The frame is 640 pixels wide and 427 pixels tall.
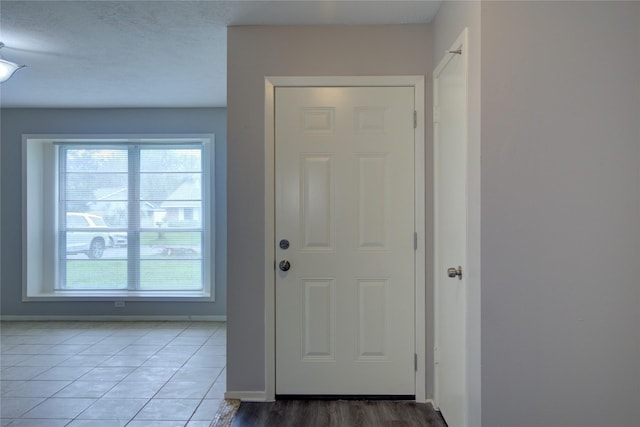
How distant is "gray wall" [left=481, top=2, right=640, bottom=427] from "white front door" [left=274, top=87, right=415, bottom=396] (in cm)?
89

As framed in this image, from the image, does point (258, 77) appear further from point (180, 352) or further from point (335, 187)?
point (180, 352)

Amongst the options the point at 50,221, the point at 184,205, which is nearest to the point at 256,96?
the point at 184,205

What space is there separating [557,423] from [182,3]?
2.78 metres

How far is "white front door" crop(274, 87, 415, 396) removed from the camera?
2648 mm

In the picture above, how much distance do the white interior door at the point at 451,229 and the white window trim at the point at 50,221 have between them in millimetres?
2926

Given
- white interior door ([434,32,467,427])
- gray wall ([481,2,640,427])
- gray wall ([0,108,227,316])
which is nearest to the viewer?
gray wall ([481,2,640,427])

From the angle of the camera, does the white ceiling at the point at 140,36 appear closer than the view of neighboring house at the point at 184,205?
Yes

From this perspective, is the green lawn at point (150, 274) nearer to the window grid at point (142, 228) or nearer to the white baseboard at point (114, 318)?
the window grid at point (142, 228)

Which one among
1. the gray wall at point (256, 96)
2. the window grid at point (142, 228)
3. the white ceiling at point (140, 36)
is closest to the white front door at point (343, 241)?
the gray wall at point (256, 96)

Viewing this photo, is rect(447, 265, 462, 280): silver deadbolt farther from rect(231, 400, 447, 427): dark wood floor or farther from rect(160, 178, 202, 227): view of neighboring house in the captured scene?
rect(160, 178, 202, 227): view of neighboring house

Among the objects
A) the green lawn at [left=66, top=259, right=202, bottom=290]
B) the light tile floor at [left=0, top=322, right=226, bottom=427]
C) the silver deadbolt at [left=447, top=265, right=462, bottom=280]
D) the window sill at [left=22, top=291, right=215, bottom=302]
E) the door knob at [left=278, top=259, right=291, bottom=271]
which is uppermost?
the silver deadbolt at [left=447, top=265, right=462, bottom=280]

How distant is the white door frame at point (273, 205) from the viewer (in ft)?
8.61

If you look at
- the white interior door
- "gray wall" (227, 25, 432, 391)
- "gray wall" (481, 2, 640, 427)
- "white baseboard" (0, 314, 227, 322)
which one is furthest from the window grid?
"gray wall" (481, 2, 640, 427)

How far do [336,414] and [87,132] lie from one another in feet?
13.5
